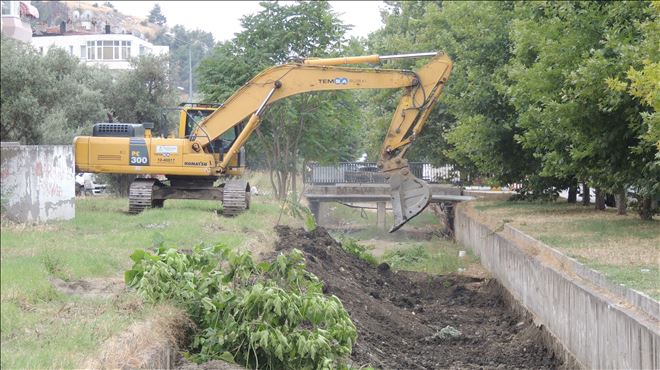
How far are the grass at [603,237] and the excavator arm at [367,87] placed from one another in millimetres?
2929

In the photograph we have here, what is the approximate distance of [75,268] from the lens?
12.5 meters

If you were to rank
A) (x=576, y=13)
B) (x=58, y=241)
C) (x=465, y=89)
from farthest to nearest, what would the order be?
(x=465, y=89), (x=576, y=13), (x=58, y=241)

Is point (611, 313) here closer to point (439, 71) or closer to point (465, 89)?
point (439, 71)

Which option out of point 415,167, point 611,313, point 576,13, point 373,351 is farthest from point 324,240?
point 415,167

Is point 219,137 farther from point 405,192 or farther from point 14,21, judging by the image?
point 14,21

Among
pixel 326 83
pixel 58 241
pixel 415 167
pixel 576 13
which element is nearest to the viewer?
pixel 58 241

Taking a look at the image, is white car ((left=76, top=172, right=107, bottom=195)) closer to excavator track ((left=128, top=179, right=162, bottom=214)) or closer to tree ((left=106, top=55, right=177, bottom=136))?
tree ((left=106, top=55, right=177, bottom=136))

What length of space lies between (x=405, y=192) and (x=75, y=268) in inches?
510

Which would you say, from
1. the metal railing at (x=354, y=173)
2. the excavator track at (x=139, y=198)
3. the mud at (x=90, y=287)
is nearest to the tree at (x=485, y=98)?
the excavator track at (x=139, y=198)

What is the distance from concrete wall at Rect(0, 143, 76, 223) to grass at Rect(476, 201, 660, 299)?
8922mm

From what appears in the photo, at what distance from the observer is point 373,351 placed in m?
15.3

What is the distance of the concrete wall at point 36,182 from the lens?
16.2 meters

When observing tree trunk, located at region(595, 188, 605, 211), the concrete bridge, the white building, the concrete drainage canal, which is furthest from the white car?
tree trunk, located at region(595, 188, 605, 211)

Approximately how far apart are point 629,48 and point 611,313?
18.3ft
